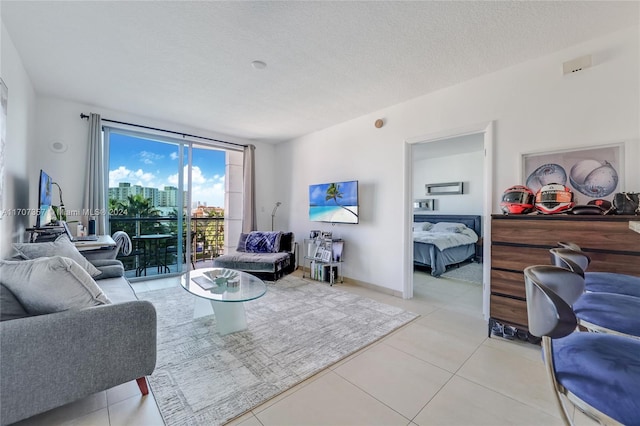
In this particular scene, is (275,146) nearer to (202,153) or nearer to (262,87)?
(202,153)

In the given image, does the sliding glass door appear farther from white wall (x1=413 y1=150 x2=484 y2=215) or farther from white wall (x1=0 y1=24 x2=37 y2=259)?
white wall (x1=413 y1=150 x2=484 y2=215)

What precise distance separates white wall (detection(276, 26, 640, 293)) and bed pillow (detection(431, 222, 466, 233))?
8.49 ft

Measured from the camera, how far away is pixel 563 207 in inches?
82.0

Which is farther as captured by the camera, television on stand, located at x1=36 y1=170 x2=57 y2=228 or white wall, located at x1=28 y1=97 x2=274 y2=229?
white wall, located at x1=28 y1=97 x2=274 y2=229

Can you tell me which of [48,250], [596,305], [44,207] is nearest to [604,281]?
[596,305]

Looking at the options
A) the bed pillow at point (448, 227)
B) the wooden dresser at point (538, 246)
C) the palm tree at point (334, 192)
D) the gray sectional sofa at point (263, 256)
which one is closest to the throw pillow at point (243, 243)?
the gray sectional sofa at point (263, 256)

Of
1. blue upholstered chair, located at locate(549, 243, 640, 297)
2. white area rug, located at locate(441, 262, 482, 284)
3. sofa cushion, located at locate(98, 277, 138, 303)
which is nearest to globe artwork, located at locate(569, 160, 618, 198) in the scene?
blue upholstered chair, located at locate(549, 243, 640, 297)

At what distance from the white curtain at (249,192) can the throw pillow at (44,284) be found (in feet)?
12.3

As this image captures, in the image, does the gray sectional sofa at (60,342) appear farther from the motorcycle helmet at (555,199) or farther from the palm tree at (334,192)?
the palm tree at (334,192)

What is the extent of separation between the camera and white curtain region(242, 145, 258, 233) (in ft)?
17.0

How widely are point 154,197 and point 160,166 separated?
55 centimetres

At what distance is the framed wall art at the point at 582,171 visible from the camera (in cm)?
211

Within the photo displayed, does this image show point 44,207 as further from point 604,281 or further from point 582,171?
point 582,171

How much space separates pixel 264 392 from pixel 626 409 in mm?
1642
